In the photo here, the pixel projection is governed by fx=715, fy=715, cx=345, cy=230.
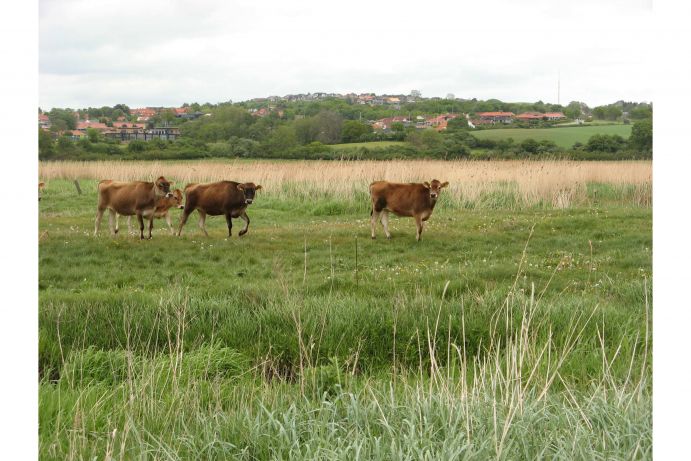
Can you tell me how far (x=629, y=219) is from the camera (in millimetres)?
7051

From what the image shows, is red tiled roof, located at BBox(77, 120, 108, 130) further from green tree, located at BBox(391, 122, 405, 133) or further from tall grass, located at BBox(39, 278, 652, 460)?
tall grass, located at BBox(39, 278, 652, 460)

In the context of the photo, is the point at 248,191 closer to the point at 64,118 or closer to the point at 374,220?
the point at 374,220

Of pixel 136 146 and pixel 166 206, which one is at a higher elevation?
pixel 136 146

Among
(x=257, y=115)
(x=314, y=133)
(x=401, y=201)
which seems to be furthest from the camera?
(x=257, y=115)

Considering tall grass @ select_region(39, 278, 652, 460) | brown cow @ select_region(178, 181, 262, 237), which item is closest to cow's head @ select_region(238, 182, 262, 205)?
brown cow @ select_region(178, 181, 262, 237)

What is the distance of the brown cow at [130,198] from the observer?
696 centimetres

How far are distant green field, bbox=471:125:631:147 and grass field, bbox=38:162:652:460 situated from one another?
1.04 ft

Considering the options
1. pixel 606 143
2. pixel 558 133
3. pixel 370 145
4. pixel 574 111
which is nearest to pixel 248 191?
pixel 370 145

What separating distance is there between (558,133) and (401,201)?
83.0 inches

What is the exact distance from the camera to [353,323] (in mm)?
3898

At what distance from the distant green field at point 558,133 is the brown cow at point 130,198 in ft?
11.7

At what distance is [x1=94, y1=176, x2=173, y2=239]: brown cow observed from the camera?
6963 millimetres

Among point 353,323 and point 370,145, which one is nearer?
point 353,323
